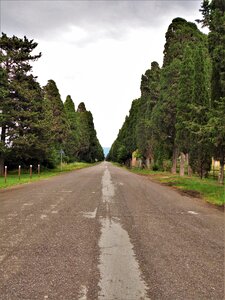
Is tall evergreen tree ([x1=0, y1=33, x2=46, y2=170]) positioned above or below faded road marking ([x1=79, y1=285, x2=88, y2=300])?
above

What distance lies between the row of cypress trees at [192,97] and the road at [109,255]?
27.8 feet

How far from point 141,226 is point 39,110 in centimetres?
2663

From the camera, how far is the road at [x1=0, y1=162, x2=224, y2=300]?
4035mm

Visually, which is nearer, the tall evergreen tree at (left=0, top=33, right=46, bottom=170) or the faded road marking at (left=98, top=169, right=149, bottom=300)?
the faded road marking at (left=98, top=169, right=149, bottom=300)

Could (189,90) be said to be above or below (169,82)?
below

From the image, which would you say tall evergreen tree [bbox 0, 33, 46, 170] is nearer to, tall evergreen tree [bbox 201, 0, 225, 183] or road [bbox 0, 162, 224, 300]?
tall evergreen tree [bbox 201, 0, 225, 183]

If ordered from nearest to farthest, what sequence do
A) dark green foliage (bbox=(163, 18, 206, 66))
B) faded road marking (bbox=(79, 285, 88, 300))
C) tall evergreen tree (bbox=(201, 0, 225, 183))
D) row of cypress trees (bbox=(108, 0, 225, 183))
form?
faded road marking (bbox=(79, 285, 88, 300)) → tall evergreen tree (bbox=(201, 0, 225, 183)) → row of cypress trees (bbox=(108, 0, 225, 183)) → dark green foliage (bbox=(163, 18, 206, 66))

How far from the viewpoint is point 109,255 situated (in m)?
5.42

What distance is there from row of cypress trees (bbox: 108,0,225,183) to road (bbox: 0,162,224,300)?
27.8 ft

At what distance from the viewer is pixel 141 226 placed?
25.6 feet

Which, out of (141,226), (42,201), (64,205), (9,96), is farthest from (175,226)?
(9,96)

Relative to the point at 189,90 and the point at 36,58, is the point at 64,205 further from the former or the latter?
the point at 36,58

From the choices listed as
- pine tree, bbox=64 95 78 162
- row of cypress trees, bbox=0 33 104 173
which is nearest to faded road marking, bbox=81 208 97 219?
row of cypress trees, bbox=0 33 104 173

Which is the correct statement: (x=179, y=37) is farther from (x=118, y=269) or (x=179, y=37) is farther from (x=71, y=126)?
(x=71, y=126)
